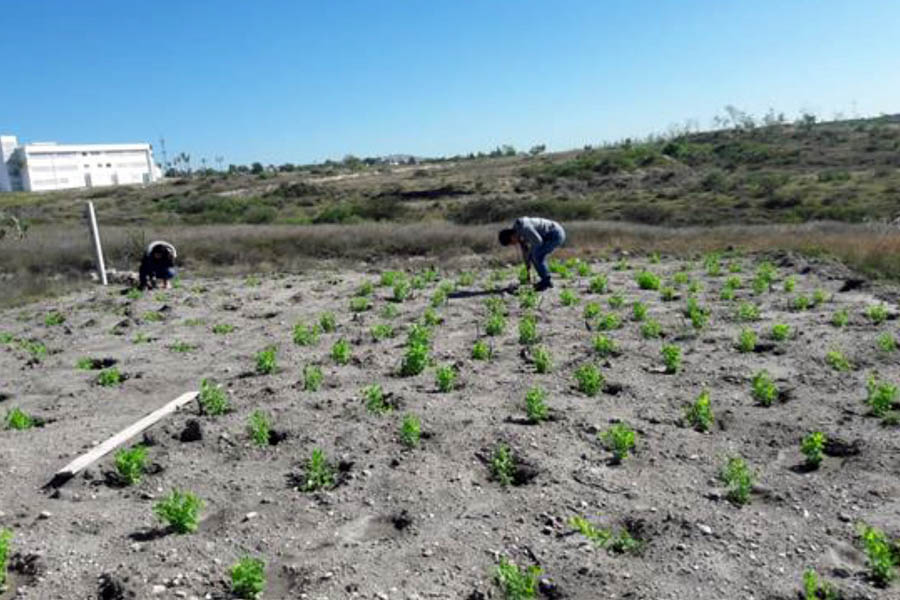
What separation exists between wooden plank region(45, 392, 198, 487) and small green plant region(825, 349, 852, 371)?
19.5 feet

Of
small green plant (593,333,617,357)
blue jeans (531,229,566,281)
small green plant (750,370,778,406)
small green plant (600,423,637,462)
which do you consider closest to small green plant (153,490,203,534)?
small green plant (600,423,637,462)

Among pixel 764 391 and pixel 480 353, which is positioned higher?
pixel 480 353

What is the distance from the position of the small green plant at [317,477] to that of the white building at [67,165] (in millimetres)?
108878

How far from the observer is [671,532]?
4672mm

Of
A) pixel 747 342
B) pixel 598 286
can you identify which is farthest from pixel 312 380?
pixel 598 286

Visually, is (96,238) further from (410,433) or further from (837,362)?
(837,362)

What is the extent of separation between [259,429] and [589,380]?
2.87 metres

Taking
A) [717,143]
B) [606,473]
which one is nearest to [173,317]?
[606,473]

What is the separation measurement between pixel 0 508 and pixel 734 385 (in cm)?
588

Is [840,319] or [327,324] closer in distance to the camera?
[840,319]

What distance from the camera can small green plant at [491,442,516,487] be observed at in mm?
5402

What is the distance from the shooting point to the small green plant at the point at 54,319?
12.4m

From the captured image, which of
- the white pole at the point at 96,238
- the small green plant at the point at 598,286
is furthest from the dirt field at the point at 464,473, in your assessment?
the white pole at the point at 96,238

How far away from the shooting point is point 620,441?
575 cm
